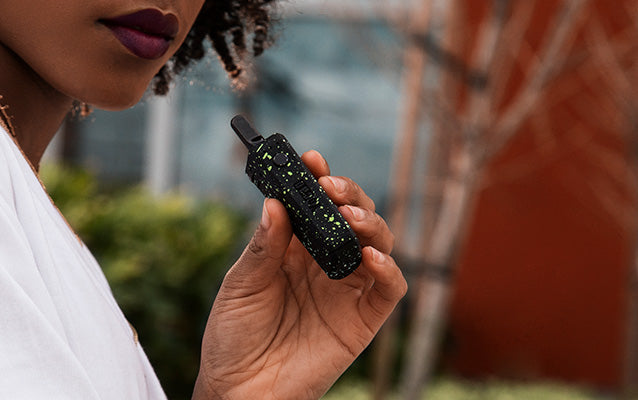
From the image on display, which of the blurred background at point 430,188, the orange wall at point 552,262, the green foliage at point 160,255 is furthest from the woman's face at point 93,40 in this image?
the orange wall at point 552,262

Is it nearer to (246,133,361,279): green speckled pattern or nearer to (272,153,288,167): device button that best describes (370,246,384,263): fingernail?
(246,133,361,279): green speckled pattern

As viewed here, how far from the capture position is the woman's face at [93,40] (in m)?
0.94

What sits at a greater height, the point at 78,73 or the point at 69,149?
the point at 78,73

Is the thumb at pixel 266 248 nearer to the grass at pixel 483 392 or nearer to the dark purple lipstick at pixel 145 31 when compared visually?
the dark purple lipstick at pixel 145 31

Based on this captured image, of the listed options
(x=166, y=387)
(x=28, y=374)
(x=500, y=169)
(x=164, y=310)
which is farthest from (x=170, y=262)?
(x=28, y=374)

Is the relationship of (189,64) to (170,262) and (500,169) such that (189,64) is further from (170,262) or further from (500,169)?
(500,169)

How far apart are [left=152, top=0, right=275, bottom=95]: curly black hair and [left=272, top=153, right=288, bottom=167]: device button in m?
0.73

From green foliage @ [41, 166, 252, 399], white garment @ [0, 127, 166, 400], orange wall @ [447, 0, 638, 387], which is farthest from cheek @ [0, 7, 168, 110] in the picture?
orange wall @ [447, 0, 638, 387]

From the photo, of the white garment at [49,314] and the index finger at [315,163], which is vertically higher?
the white garment at [49,314]

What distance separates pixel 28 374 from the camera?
0.66 m

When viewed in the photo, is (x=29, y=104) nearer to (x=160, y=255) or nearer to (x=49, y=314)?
(x=49, y=314)

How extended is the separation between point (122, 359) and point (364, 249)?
34 centimetres

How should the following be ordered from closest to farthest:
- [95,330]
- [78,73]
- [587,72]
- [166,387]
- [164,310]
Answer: [95,330] < [78,73] < [164,310] < [166,387] < [587,72]

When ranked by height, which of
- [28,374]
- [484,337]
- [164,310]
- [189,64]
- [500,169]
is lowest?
[484,337]
